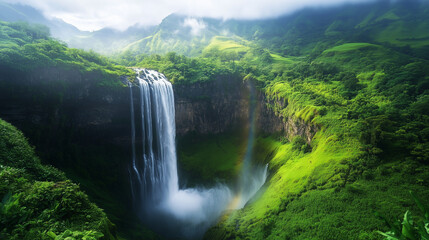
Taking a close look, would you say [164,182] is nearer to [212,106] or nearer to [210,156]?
[210,156]

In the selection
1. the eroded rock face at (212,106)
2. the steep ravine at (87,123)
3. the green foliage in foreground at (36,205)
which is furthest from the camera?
the eroded rock face at (212,106)

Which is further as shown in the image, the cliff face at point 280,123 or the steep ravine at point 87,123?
the cliff face at point 280,123

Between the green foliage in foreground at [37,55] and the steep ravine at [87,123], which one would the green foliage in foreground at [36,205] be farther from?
the green foliage in foreground at [37,55]

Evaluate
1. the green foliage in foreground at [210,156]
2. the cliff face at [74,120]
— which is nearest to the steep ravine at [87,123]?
the cliff face at [74,120]

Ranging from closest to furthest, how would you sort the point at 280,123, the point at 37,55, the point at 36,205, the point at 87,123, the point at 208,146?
the point at 36,205
the point at 37,55
the point at 87,123
the point at 280,123
the point at 208,146

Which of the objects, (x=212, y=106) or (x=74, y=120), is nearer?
(x=74, y=120)

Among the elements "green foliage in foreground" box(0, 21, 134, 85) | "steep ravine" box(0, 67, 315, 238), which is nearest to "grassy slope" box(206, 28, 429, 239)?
"steep ravine" box(0, 67, 315, 238)

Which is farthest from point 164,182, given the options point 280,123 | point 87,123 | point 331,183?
point 331,183

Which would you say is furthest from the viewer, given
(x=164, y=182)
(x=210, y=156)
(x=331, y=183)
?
(x=210, y=156)
